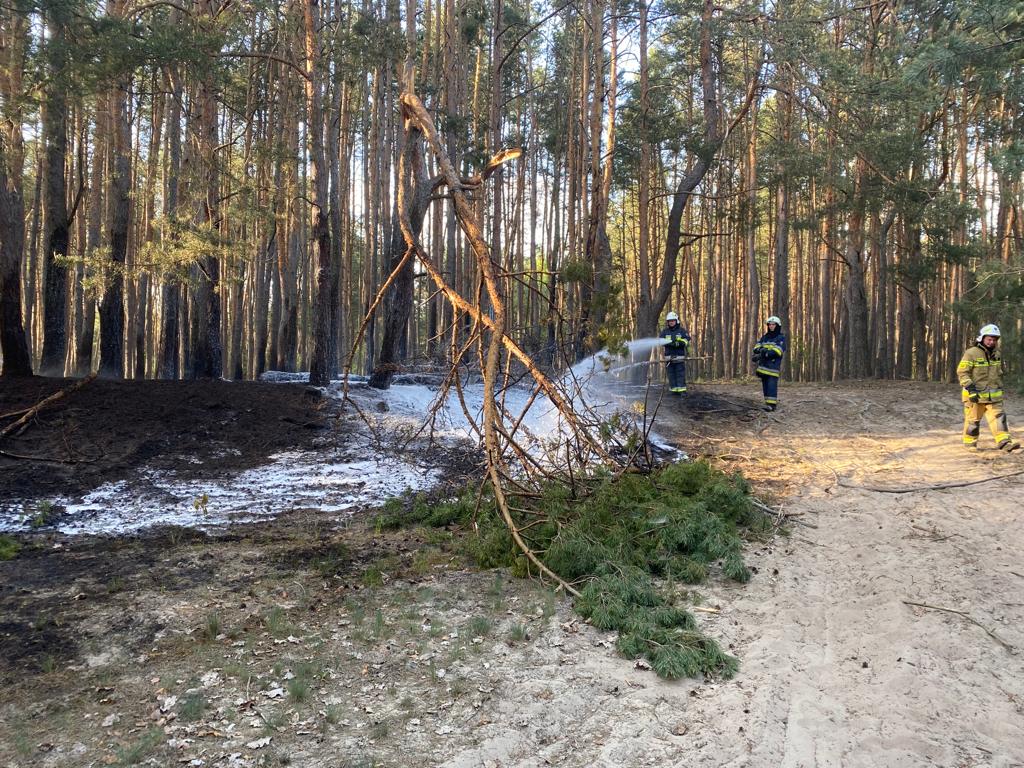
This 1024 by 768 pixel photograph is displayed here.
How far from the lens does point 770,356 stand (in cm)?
1244

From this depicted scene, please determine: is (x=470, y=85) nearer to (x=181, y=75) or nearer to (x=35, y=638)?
(x=181, y=75)

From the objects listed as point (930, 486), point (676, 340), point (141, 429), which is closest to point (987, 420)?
point (930, 486)

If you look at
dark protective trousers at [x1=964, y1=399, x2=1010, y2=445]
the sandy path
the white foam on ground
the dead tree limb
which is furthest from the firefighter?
the dead tree limb

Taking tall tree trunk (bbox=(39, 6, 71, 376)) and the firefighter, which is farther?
the firefighter

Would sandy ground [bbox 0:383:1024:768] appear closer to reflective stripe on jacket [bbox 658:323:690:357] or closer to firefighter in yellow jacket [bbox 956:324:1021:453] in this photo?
firefighter in yellow jacket [bbox 956:324:1021:453]

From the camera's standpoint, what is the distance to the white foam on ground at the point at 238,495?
268 inches

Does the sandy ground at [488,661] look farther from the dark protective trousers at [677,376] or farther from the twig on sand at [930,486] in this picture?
the dark protective trousers at [677,376]

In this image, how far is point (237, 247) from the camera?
35.3 ft

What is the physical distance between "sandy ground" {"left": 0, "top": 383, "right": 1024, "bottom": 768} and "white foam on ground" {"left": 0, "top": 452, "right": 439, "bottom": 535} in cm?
82

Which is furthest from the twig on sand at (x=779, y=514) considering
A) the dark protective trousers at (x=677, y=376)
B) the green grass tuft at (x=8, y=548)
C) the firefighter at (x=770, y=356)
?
the green grass tuft at (x=8, y=548)

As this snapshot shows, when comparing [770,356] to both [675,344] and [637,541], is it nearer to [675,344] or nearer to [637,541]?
[675,344]

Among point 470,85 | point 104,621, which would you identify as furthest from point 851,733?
point 470,85

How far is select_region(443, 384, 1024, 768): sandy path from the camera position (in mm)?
3307

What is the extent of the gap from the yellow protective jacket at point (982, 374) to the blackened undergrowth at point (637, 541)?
4.03 m
